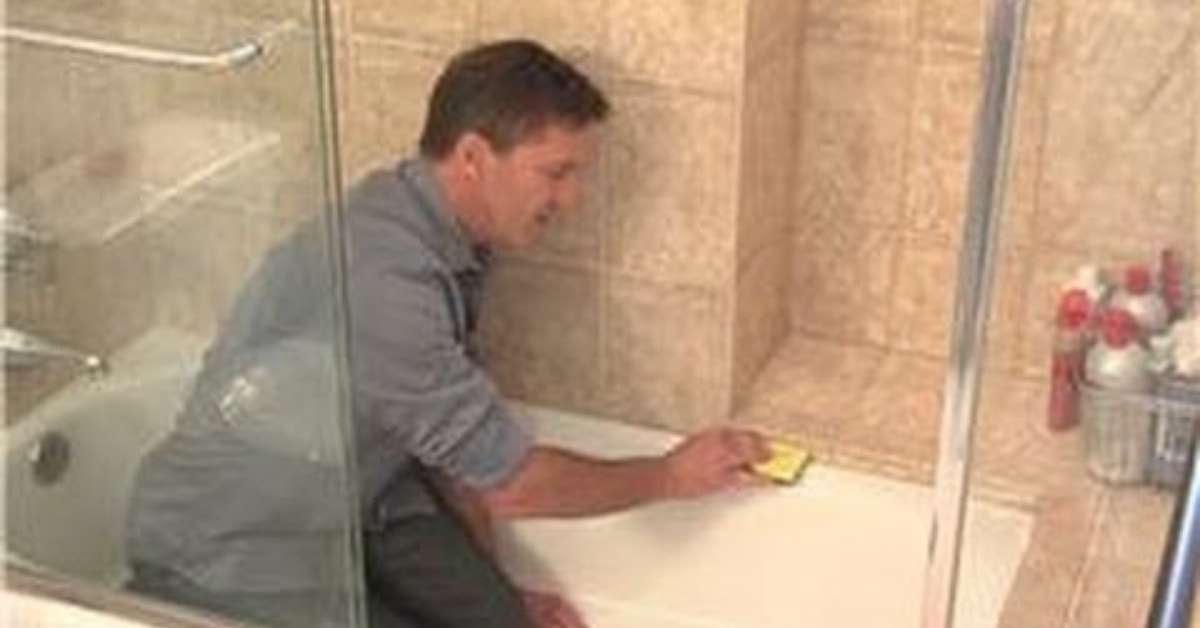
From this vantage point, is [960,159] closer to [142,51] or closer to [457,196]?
[457,196]

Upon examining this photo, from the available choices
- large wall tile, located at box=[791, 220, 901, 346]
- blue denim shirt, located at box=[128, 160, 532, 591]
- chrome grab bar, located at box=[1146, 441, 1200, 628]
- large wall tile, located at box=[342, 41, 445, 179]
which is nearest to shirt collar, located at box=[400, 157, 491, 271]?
blue denim shirt, located at box=[128, 160, 532, 591]

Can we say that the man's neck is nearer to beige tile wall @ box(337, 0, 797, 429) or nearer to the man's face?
the man's face

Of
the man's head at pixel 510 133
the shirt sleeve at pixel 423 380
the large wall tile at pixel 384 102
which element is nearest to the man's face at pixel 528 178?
the man's head at pixel 510 133

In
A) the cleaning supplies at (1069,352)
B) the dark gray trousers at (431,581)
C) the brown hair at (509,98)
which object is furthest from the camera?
the dark gray trousers at (431,581)

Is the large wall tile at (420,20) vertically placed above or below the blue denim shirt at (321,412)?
above

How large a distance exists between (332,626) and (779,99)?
30.6 inches

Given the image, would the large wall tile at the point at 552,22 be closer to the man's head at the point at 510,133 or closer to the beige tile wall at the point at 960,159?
the man's head at the point at 510,133

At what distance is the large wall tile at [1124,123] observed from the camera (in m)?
1.40

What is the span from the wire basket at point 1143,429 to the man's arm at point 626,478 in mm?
460

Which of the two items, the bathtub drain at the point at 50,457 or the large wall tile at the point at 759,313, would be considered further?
the large wall tile at the point at 759,313

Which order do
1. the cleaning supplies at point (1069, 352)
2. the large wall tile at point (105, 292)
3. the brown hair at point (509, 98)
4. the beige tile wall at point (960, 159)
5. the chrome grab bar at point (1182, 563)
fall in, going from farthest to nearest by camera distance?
1. the brown hair at point (509, 98)
2. the large wall tile at point (105, 292)
3. the cleaning supplies at point (1069, 352)
4. the beige tile wall at point (960, 159)
5. the chrome grab bar at point (1182, 563)

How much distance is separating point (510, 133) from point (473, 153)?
0.04m

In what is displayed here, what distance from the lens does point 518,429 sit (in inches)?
70.6

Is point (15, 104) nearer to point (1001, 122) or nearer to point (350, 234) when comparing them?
point (350, 234)
